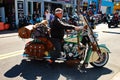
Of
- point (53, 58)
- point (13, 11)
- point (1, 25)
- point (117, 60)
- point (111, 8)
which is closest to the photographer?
point (53, 58)

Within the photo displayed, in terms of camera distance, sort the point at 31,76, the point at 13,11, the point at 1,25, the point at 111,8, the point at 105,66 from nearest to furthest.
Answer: the point at 31,76 < the point at 105,66 < the point at 1,25 < the point at 13,11 < the point at 111,8

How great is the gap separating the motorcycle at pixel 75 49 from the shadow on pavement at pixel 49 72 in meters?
0.21

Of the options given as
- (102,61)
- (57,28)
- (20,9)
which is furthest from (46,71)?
(20,9)

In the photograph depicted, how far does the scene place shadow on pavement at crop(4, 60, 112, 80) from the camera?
17.4ft

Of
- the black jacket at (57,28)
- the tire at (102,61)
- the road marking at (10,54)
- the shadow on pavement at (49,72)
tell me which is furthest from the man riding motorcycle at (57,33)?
the road marking at (10,54)

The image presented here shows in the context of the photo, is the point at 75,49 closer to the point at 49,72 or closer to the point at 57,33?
the point at 57,33

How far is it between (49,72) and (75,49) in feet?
3.29

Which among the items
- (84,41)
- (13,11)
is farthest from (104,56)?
(13,11)

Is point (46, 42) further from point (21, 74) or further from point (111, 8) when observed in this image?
point (111, 8)

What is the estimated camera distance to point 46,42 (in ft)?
19.5

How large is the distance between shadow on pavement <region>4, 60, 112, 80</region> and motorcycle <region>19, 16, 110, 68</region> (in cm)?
21

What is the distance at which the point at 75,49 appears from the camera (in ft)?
19.4

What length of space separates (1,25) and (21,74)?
39.3 ft

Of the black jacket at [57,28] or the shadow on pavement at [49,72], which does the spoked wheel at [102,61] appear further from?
the black jacket at [57,28]
